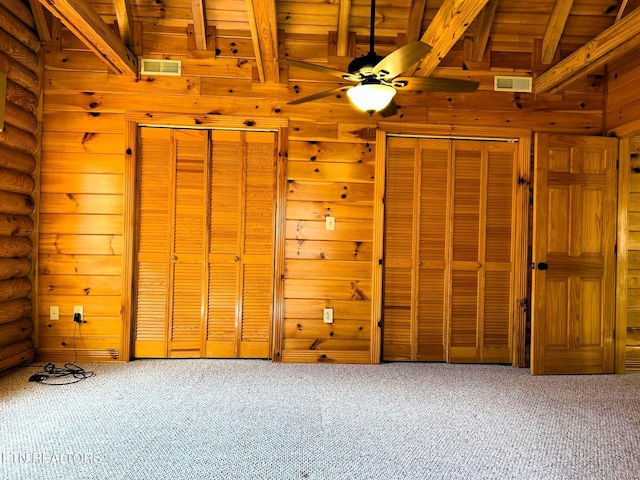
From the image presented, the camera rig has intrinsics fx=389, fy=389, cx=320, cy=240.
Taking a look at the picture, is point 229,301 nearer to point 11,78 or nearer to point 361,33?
point 11,78

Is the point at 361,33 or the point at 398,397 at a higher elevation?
the point at 361,33

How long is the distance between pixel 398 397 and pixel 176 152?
2827 millimetres

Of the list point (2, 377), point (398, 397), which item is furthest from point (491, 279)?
point (2, 377)

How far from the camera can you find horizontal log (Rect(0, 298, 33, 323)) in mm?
3102

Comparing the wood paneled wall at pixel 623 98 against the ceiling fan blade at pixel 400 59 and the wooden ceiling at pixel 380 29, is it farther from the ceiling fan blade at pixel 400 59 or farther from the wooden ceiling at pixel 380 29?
the ceiling fan blade at pixel 400 59

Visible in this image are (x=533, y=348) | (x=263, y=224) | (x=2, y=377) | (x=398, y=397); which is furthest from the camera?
(x=263, y=224)

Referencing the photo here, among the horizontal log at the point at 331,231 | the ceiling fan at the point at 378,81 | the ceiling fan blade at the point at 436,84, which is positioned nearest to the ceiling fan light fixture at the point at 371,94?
the ceiling fan at the point at 378,81

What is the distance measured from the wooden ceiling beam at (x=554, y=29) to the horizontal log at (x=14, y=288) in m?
5.12

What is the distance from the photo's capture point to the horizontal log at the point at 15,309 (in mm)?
3102

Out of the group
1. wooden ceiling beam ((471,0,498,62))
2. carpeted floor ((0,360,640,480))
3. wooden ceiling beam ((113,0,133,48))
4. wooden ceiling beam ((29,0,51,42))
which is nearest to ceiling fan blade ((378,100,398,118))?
wooden ceiling beam ((471,0,498,62))

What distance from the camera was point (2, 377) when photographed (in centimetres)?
303

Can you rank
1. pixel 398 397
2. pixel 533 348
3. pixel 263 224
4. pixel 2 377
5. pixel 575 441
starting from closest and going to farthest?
pixel 575 441 < pixel 398 397 < pixel 2 377 < pixel 533 348 < pixel 263 224

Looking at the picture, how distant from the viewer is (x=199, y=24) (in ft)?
11.3

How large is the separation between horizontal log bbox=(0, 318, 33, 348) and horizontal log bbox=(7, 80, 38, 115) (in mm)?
1818
